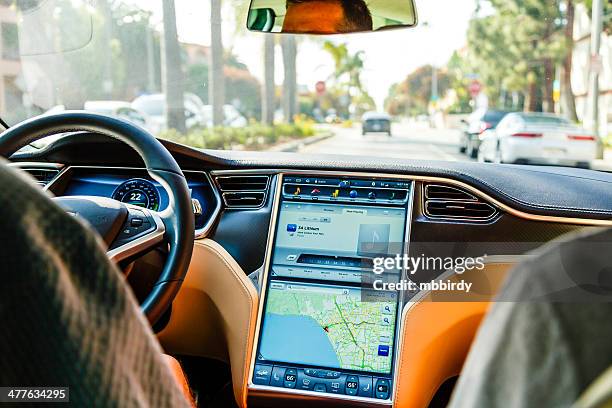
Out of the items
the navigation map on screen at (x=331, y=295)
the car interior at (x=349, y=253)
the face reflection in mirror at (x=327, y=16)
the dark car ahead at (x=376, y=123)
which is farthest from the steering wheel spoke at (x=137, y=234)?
the dark car ahead at (x=376, y=123)

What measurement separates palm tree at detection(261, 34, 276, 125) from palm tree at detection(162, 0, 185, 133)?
1.84 ft

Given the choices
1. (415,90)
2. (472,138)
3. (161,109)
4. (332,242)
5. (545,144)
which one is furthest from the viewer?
(415,90)

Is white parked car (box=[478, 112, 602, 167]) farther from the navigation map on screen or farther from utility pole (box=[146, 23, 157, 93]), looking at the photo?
utility pole (box=[146, 23, 157, 93])

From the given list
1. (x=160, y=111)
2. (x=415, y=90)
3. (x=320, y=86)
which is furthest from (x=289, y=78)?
(x=415, y=90)

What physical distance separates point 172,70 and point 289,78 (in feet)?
12.7

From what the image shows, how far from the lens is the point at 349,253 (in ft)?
9.37

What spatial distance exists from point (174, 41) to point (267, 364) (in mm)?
2194

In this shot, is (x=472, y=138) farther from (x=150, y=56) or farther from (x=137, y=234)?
(x=137, y=234)

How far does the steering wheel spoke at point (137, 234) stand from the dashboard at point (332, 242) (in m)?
0.53

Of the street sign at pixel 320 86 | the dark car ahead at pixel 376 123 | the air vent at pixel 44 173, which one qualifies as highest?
the street sign at pixel 320 86

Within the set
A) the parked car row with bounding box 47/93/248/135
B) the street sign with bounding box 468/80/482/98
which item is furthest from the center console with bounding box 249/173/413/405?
the street sign with bounding box 468/80/482/98

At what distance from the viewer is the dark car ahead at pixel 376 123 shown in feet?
28.1

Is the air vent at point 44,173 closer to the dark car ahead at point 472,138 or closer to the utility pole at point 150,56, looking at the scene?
the utility pole at point 150,56

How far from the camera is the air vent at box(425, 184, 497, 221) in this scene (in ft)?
9.46
